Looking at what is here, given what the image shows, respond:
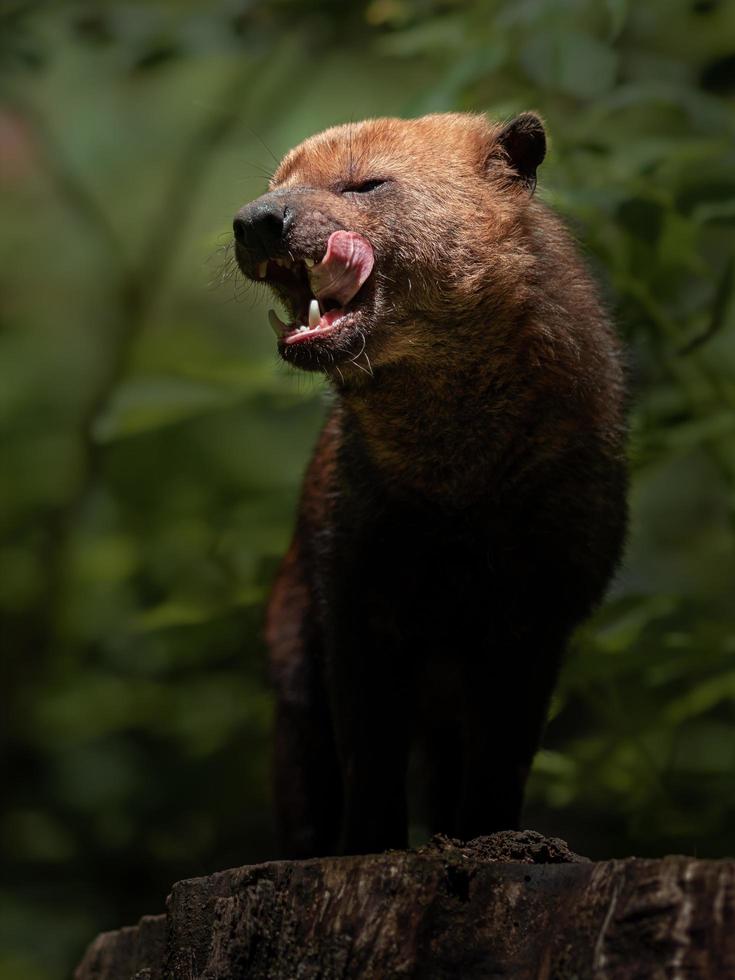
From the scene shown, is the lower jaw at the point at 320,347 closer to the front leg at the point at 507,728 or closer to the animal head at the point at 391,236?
the animal head at the point at 391,236

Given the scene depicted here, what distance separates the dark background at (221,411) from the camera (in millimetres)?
3650

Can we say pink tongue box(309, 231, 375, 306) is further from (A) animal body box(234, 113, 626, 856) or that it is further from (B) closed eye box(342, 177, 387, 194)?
(B) closed eye box(342, 177, 387, 194)

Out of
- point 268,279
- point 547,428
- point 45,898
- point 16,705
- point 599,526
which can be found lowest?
point 45,898

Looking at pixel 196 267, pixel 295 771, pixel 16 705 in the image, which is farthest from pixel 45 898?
pixel 196 267

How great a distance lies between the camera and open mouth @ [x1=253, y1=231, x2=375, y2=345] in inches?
97.1

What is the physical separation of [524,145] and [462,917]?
1.68 meters

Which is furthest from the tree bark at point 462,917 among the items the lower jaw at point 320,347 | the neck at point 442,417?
the lower jaw at point 320,347

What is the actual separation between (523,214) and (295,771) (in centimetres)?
134

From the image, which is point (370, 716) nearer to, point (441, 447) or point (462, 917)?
point (441, 447)

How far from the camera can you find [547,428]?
253 cm

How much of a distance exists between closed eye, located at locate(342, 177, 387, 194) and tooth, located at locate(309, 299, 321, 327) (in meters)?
0.28

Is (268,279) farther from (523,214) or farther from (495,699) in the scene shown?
(495,699)

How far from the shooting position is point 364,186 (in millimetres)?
2654

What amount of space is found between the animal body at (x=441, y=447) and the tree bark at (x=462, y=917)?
0.62 metres
